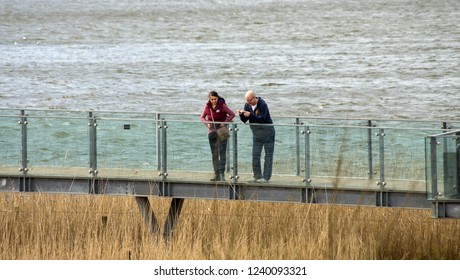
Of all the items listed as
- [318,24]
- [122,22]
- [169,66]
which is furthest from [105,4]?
[169,66]

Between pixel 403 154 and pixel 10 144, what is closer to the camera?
pixel 403 154

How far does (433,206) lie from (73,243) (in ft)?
20.2

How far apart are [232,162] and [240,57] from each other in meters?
49.4

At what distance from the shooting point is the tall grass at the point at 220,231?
2030cm

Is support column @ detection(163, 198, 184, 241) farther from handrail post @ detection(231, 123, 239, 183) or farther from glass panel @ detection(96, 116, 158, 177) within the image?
handrail post @ detection(231, 123, 239, 183)

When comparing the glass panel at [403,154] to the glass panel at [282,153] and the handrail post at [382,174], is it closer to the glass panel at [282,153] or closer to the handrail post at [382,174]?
the handrail post at [382,174]

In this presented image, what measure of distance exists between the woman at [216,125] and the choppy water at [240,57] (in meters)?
26.5

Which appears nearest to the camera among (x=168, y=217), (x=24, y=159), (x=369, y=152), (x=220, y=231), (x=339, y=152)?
(x=369, y=152)

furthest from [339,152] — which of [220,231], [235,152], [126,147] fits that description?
[126,147]

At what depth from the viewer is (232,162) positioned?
2038 centimetres

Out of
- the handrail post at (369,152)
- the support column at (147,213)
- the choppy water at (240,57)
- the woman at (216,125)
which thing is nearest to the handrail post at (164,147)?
the woman at (216,125)

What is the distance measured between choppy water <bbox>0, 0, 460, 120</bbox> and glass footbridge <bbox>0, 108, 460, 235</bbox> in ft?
86.4

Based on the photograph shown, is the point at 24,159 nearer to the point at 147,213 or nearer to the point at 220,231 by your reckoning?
the point at 147,213

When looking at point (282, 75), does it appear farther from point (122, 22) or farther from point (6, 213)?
point (6, 213)
